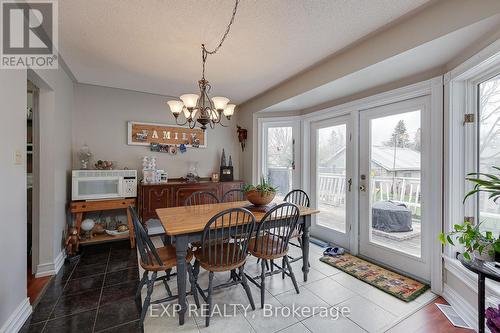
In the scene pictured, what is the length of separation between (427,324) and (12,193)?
3350 mm

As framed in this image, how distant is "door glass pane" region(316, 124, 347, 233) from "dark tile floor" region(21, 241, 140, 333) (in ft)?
9.02

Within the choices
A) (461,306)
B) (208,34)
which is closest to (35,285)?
(208,34)

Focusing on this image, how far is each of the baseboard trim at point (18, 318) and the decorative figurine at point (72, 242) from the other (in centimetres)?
111

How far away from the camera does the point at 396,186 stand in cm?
266

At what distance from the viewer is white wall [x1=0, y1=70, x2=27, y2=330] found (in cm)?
154

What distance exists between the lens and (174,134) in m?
4.04

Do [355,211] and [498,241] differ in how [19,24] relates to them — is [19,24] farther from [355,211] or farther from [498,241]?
[355,211]

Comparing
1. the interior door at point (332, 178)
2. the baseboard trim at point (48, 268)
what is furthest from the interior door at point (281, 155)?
the baseboard trim at point (48, 268)

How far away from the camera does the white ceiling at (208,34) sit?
1.72 metres

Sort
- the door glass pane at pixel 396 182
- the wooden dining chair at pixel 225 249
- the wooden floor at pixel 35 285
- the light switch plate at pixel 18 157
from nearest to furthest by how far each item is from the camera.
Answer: the light switch plate at pixel 18 157, the wooden dining chair at pixel 225 249, the wooden floor at pixel 35 285, the door glass pane at pixel 396 182

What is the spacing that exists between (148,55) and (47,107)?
125 centimetres

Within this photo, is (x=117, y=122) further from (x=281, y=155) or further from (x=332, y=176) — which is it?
(x=332, y=176)

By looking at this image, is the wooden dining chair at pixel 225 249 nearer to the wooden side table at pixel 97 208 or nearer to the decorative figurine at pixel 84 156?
the wooden side table at pixel 97 208

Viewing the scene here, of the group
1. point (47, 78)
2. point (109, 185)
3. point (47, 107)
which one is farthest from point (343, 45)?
point (109, 185)
